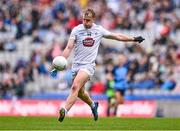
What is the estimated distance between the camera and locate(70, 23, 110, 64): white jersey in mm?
17719

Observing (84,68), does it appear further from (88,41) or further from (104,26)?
(104,26)

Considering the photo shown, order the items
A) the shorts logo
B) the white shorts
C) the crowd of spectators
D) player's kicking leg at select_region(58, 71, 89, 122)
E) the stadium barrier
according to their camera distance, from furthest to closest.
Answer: the crowd of spectators < the stadium barrier < the shorts logo < the white shorts < player's kicking leg at select_region(58, 71, 89, 122)

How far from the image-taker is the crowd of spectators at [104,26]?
30.5m

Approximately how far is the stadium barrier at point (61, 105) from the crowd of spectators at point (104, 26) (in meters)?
1.57

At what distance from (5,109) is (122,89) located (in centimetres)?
591

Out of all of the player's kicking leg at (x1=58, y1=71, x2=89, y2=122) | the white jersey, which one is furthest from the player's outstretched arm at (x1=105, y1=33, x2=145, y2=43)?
the player's kicking leg at (x1=58, y1=71, x2=89, y2=122)

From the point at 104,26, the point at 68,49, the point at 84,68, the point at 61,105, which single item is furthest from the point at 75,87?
the point at 104,26

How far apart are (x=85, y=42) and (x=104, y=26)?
16.5m

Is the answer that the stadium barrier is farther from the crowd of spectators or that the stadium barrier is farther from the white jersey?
→ the white jersey

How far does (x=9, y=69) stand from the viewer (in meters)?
33.2

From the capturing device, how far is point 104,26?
34250mm

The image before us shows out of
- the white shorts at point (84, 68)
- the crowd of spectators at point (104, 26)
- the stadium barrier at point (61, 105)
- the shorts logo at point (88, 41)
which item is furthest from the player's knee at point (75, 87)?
the crowd of spectators at point (104, 26)

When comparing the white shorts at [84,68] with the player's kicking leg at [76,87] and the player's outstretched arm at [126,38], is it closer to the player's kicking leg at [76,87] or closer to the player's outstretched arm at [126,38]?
the player's kicking leg at [76,87]

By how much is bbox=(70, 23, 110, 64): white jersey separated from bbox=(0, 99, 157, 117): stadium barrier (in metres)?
9.81
